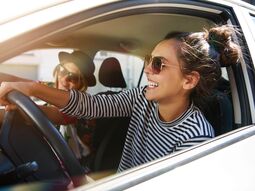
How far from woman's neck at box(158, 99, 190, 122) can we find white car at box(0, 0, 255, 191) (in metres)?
0.20

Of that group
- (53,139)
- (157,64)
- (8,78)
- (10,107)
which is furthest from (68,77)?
(53,139)

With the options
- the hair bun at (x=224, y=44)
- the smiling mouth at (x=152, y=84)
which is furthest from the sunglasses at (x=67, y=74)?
the hair bun at (x=224, y=44)

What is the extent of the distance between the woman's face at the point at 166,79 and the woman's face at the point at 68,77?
2.63ft

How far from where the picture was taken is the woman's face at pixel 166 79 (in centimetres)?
205

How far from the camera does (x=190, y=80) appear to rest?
210cm

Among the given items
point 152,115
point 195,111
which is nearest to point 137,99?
point 152,115

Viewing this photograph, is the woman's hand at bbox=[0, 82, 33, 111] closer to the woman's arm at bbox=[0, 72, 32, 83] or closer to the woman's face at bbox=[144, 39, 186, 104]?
the woman's arm at bbox=[0, 72, 32, 83]

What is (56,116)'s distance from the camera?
8.03 feet

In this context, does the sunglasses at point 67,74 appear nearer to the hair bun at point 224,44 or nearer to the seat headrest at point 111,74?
the seat headrest at point 111,74

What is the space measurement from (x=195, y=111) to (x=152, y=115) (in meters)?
0.21

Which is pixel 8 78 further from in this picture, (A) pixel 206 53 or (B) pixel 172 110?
(A) pixel 206 53

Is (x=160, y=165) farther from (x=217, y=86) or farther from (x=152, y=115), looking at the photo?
(x=217, y=86)

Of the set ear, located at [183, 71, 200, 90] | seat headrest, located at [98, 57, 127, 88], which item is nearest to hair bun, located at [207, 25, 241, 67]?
ear, located at [183, 71, 200, 90]

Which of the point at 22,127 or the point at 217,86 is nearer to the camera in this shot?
the point at 22,127
